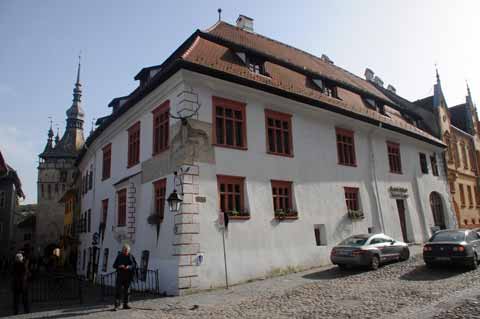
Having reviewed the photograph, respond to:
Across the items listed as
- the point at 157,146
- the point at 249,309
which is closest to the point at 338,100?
the point at 157,146

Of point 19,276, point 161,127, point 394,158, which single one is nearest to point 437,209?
point 394,158

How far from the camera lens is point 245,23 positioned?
23516 mm

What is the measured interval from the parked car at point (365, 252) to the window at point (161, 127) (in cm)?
805

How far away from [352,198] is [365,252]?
607 cm

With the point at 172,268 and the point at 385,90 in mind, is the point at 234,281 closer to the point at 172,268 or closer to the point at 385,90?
the point at 172,268

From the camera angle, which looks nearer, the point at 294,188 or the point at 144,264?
the point at 144,264

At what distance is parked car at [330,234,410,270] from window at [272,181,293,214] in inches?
106

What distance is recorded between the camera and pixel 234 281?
1326cm

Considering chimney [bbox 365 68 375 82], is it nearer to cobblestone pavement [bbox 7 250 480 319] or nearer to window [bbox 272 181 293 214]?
window [bbox 272 181 293 214]

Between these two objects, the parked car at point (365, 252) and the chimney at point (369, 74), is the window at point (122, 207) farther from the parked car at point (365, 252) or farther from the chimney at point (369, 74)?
the chimney at point (369, 74)

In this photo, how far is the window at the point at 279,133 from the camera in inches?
639

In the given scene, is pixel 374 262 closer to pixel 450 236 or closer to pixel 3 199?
pixel 450 236

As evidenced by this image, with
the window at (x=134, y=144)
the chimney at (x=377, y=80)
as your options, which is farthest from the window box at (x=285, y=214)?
the chimney at (x=377, y=80)

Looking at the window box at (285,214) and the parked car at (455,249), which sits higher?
the window box at (285,214)
